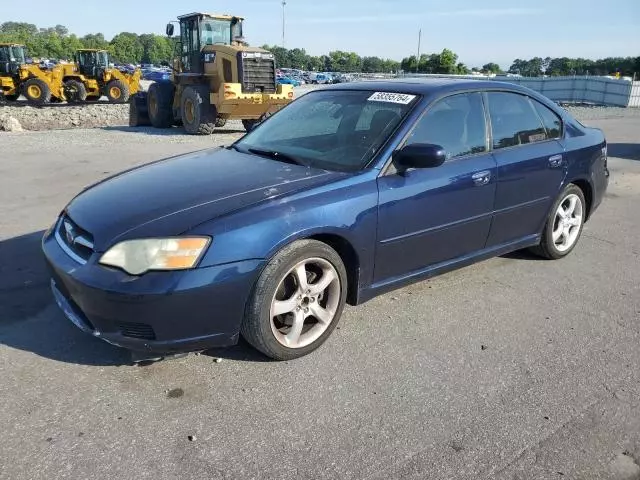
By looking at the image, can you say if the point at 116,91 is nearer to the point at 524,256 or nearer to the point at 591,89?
the point at 524,256

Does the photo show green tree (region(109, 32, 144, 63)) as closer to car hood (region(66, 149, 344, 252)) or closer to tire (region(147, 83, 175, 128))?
tire (region(147, 83, 175, 128))

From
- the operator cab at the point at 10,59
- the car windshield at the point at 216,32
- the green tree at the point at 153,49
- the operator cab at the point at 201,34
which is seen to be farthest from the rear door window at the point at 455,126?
the green tree at the point at 153,49

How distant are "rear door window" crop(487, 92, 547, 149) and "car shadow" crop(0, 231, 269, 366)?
2438 millimetres

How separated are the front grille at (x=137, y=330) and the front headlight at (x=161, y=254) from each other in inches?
10.3

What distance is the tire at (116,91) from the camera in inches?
1000

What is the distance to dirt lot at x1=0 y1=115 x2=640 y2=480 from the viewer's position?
2342mm

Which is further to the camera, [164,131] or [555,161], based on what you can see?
[164,131]

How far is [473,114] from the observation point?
397 centimetres

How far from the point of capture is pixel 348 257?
10.8 ft

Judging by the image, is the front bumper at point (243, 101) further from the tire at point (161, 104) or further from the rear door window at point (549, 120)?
the rear door window at point (549, 120)

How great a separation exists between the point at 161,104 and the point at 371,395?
14.7m

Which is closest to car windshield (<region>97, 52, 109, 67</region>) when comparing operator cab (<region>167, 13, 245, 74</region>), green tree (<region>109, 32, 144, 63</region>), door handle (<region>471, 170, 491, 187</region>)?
operator cab (<region>167, 13, 245, 74</region>)

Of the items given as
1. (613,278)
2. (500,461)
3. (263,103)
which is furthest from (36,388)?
(263,103)

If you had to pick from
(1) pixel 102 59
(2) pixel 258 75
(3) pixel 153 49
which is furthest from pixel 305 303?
(3) pixel 153 49
